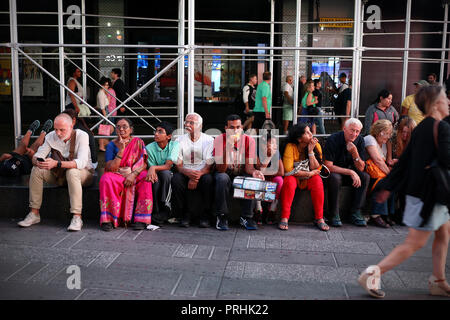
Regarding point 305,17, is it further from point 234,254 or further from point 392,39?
point 234,254

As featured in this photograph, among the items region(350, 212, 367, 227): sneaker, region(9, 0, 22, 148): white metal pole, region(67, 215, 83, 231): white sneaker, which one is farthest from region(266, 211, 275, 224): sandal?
region(9, 0, 22, 148): white metal pole

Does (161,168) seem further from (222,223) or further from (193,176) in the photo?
(222,223)

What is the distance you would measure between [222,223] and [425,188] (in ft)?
8.68

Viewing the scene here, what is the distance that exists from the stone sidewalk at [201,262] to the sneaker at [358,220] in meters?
0.11

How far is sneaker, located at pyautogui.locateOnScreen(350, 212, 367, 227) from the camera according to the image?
228 inches

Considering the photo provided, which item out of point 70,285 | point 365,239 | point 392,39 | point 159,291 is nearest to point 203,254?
point 159,291

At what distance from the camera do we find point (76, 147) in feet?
18.6

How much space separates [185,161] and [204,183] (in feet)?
1.36

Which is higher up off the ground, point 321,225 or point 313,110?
point 313,110

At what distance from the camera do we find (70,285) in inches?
152

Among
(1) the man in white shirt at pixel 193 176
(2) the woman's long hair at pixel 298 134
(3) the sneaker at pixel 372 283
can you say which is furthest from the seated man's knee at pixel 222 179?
(3) the sneaker at pixel 372 283

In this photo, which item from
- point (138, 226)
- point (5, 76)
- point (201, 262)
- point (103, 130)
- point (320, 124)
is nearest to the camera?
point (201, 262)

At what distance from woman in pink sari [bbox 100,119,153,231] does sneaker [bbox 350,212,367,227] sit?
242 cm

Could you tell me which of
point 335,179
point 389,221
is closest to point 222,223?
point 335,179
